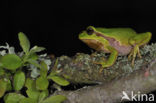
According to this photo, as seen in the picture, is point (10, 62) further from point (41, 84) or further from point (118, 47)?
point (118, 47)

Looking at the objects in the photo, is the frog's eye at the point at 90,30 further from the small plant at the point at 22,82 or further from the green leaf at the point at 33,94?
the green leaf at the point at 33,94

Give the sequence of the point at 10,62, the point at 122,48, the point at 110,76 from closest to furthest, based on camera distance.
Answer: the point at 10,62 → the point at 110,76 → the point at 122,48

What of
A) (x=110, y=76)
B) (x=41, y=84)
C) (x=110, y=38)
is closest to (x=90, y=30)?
(x=110, y=38)

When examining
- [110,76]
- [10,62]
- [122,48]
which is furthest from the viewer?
[122,48]

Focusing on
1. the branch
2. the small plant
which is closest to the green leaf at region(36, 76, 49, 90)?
the small plant

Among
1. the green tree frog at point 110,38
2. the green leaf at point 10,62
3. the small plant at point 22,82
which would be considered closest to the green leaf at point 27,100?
the small plant at point 22,82

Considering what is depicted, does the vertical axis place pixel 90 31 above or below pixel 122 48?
above

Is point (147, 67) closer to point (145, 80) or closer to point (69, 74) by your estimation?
point (145, 80)

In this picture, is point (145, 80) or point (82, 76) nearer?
point (145, 80)

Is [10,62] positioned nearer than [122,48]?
Yes

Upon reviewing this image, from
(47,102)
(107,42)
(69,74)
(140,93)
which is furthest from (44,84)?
(107,42)

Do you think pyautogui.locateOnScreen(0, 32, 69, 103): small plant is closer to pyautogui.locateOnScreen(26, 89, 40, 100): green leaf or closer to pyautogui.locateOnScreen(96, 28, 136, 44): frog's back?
pyautogui.locateOnScreen(26, 89, 40, 100): green leaf
